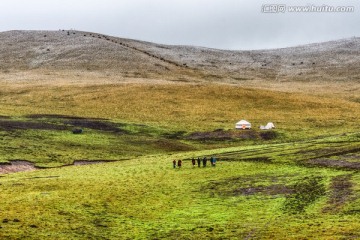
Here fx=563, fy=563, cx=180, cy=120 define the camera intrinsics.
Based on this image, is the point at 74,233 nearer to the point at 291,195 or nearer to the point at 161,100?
the point at 291,195

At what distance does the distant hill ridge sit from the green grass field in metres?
39.7

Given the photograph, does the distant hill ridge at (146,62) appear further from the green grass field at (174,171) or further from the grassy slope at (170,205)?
the grassy slope at (170,205)

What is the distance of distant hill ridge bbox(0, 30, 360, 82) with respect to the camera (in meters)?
167

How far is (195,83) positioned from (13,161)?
8334cm

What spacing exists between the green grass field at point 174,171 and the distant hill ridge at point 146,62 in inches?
1562

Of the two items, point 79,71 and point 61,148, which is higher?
point 79,71

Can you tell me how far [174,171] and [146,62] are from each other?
116 m

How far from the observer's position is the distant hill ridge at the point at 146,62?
548 feet

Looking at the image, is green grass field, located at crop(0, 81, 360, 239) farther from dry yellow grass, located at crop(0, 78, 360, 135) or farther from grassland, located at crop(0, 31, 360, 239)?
dry yellow grass, located at crop(0, 78, 360, 135)

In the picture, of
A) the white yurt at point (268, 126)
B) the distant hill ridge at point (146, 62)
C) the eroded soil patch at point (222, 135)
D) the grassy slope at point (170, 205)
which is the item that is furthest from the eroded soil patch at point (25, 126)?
the distant hill ridge at point (146, 62)

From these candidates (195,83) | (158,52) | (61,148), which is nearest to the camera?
(61,148)

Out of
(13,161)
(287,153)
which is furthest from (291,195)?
(13,161)

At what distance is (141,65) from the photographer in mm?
169375

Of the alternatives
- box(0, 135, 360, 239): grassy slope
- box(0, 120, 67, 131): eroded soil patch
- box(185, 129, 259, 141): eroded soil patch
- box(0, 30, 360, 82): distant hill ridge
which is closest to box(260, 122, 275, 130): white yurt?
box(185, 129, 259, 141): eroded soil patch
